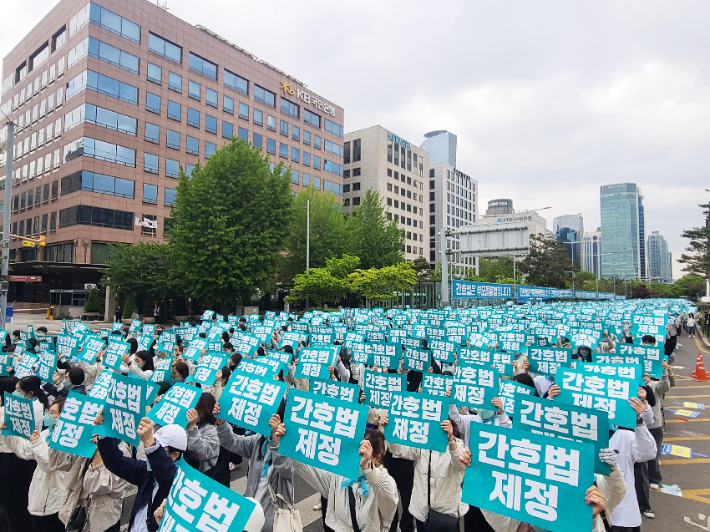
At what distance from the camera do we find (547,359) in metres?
9.38

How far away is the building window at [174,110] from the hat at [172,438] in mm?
46698

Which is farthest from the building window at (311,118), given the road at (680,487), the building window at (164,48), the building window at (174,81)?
the road at (680,487)

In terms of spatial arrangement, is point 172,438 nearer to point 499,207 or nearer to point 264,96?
point 264,96

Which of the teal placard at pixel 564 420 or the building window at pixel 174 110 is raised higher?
the building window at pixel 174 110

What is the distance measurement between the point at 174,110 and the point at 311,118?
20.0 metres

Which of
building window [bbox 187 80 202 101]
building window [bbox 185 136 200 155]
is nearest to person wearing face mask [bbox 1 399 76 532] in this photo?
building window [bbox 185 136 200 155]

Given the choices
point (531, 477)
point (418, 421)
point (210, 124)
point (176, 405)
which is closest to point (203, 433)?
point (176, 405)

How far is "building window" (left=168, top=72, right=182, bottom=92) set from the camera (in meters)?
45.2

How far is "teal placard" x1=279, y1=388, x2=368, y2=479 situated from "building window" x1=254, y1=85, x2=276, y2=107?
178 ft

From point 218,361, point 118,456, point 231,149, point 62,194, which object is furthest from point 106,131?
point 118,456

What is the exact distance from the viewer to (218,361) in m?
7.83

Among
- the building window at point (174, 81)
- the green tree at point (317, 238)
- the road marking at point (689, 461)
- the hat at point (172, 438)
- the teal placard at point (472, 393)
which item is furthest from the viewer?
the building window at point (174, 81)

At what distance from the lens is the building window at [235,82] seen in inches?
1996

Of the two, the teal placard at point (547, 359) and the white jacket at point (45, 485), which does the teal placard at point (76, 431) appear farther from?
the teal placard at point (547, 359)
